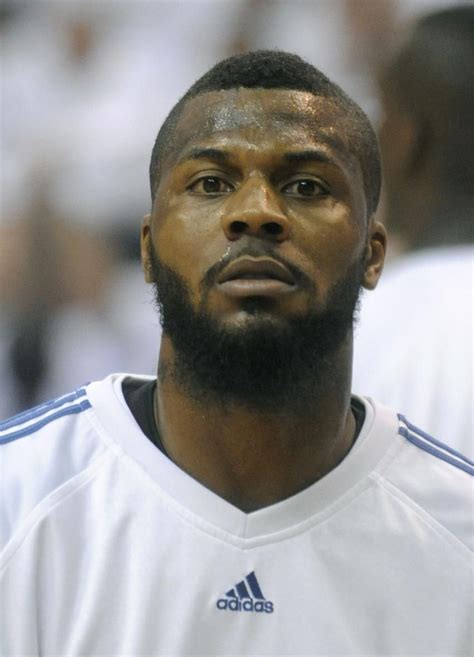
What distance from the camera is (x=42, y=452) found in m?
2.47

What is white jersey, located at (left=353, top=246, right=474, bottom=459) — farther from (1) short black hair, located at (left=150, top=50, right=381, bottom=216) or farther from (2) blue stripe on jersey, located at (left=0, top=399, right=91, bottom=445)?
(2) blue stripe on jersey, located at (left=0, top=399, right=91, bottom=445)

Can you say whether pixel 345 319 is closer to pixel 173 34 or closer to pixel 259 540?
pixel 259 540

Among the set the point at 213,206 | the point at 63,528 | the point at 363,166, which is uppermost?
the point at 363,166

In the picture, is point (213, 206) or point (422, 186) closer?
Answer: point (213, 206)

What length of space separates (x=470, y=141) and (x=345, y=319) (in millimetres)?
1192

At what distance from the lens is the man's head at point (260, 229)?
2.35m

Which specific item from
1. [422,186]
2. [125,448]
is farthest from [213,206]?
[422,186]

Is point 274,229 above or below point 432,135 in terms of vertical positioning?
below

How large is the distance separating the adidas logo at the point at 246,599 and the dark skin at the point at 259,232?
0.19 metres

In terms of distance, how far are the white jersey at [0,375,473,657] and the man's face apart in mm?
305

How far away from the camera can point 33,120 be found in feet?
17.3

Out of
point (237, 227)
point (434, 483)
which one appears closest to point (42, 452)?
point (237, 227)

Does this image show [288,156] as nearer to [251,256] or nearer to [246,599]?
[251,256]

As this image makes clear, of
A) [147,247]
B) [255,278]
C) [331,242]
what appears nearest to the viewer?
[255,278]
